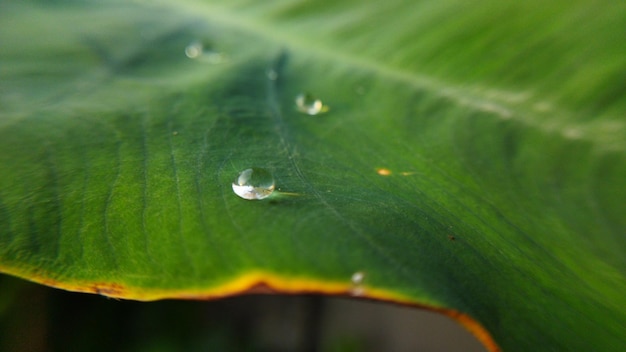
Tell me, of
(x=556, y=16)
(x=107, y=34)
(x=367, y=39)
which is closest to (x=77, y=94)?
(x=107, y=34)

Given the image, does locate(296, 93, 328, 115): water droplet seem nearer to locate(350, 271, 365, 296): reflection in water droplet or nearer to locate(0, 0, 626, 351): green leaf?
locate(0, 0, 626, 351): green leaf

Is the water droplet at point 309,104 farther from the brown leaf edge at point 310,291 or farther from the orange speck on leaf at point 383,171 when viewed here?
the brown leaf edge at point 310,291

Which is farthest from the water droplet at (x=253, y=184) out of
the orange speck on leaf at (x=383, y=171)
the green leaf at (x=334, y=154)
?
the orange speck on leaf at (x=383, y=171)

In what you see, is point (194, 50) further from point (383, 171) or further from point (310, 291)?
point (310, 291)

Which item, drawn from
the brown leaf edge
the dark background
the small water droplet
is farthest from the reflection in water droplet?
the small water droplet

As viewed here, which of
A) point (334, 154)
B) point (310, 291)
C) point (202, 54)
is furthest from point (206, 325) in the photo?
point (310, 291)

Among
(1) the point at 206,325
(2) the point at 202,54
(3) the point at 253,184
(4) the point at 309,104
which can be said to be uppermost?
(2) the point at 202,54
